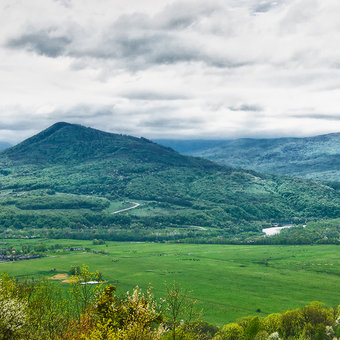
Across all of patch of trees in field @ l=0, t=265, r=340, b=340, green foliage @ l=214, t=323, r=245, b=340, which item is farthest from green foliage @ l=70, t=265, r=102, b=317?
green foliage @ l=214, t=323, r=245, b=340

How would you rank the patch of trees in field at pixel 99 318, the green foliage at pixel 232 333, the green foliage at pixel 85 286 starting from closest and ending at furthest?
the patch of trees in field at pixel 99 318, the green foliage at pixel 85 286, the green foliage at pixel 232 333

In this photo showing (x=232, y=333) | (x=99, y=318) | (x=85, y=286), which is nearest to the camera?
(x=99, y=318)

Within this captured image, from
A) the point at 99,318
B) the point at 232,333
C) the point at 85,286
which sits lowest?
the point at 232,333

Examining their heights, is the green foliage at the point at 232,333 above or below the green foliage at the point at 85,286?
below

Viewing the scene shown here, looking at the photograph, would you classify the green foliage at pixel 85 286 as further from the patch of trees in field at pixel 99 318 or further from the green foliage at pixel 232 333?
the green foliage at pixel 232 333

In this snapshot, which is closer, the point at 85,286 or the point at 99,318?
the point at 99,318

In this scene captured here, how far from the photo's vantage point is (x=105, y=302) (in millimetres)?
49906

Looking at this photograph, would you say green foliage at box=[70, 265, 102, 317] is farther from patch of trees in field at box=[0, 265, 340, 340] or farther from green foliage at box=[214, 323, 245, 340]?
green foliage at box=[214, 323, 245, 340]

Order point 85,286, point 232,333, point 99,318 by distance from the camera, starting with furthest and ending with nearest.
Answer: point 232,333 → point 85,286 → point 99,318

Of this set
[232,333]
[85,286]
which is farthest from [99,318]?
[232,333]

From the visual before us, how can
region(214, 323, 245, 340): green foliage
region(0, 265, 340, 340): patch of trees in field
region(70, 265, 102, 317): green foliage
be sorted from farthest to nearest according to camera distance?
region(214, 323, 245, 340): green foliage
region(70, 265, 102, 317): green foliage
region(0, 265, 340, 340): patch of trees in field

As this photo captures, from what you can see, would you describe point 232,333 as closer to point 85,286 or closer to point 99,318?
point 85,286

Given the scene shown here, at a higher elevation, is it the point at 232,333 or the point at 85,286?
the point at 85,286

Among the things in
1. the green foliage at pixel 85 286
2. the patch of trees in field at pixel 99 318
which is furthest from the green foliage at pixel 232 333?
the green foliage at pixel 85 286
